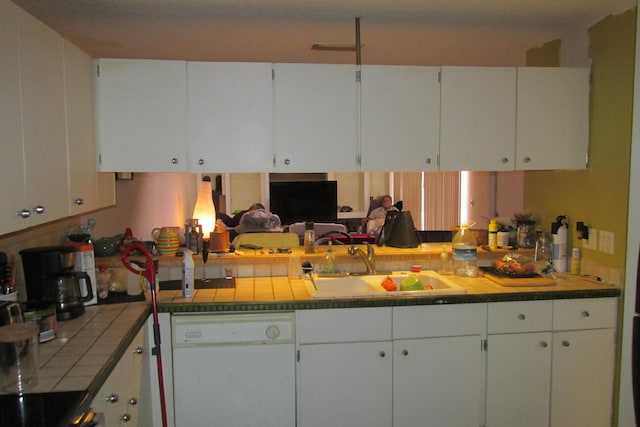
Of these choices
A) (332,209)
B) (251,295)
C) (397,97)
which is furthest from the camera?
(332,209)

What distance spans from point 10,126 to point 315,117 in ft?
4.71

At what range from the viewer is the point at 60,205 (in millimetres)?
2029

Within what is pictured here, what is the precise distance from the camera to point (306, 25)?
2.77 metres

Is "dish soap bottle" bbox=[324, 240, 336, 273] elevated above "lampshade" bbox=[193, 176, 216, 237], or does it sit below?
below

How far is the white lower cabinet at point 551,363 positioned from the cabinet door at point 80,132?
6.83 feet

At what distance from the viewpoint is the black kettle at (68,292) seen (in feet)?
6.87

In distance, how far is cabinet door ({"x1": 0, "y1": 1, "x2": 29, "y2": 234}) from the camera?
1.59 meters

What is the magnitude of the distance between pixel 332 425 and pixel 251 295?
0.77 m

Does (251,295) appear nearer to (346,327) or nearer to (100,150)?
(346,327)

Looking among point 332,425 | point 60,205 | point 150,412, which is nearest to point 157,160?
point 60,205

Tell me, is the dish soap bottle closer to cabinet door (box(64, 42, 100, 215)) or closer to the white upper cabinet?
the white upper cabinet

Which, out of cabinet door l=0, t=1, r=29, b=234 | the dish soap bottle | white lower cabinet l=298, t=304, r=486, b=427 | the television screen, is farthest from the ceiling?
the television screen

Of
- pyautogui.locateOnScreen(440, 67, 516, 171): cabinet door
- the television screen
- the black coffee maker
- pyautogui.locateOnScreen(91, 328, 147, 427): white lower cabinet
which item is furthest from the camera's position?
the television screen

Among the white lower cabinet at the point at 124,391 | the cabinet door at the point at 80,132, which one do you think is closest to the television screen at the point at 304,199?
the cabinet door at the point at 80,132
